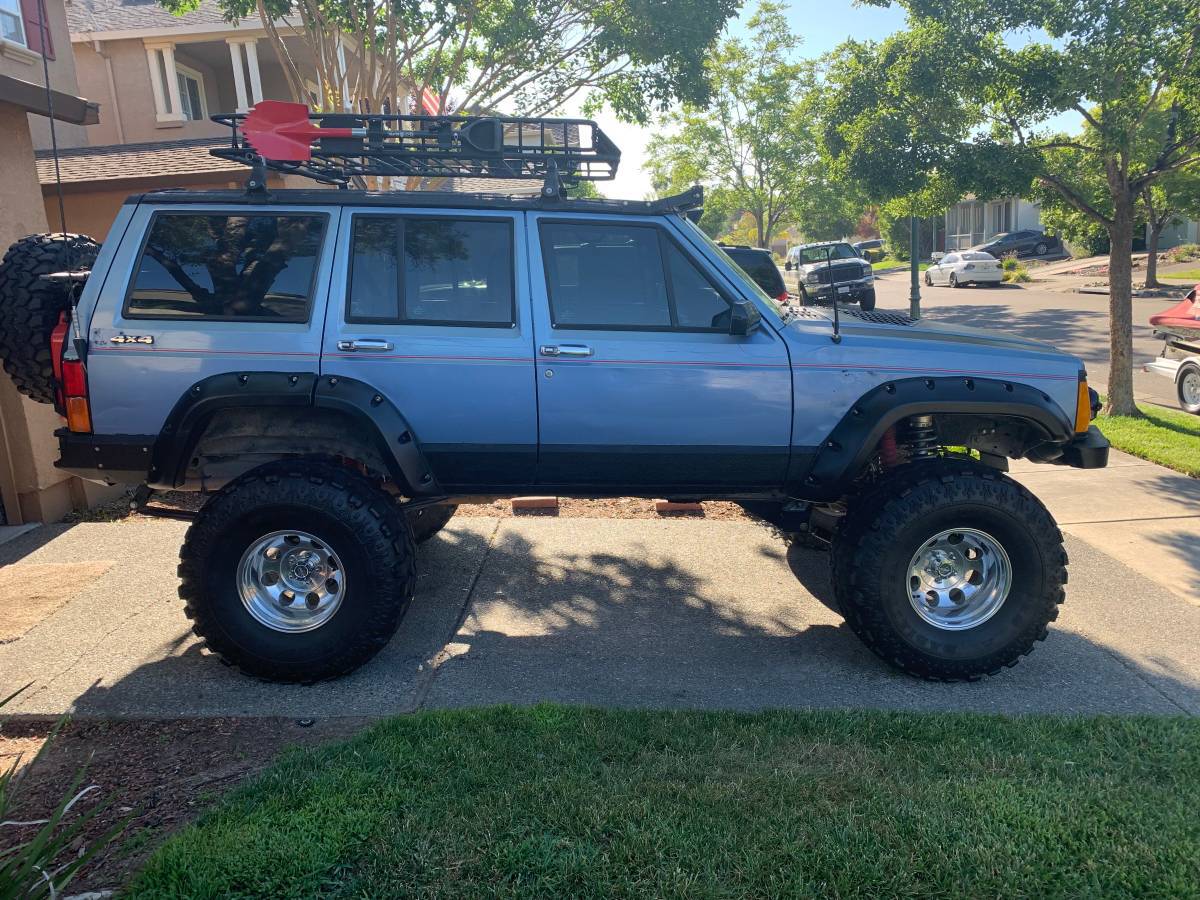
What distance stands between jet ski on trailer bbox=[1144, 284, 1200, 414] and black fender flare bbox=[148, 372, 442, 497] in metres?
10.3

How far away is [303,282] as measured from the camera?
464 centimetres

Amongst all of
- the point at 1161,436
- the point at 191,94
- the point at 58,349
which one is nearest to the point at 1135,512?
the point at 1161,436

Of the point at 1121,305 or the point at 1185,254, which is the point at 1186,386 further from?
the point at 1185,254

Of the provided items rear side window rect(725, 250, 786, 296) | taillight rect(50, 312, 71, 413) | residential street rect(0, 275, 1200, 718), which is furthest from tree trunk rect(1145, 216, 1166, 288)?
taillight rect(50, 312, 71, 413)

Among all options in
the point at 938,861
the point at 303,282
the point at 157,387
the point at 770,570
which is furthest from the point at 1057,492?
the point at 157,387

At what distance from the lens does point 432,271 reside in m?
4.70

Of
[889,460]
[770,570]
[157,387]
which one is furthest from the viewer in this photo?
[770,570]

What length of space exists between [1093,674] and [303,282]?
14.0 feet

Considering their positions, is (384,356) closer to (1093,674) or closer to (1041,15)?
(1093,674)

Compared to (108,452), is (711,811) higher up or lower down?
lower down

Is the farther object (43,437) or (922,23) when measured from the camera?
(922,23)

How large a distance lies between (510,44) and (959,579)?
9704 mm

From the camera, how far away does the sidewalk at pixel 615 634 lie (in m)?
4.36

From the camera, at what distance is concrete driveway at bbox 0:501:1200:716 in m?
4.34
